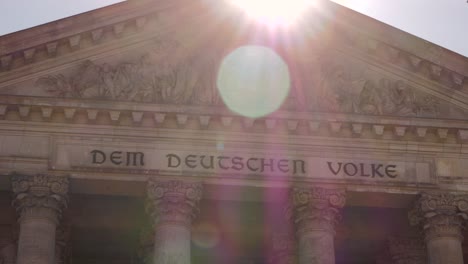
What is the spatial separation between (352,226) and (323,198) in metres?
3.71

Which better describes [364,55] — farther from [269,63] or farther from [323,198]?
[323,198]

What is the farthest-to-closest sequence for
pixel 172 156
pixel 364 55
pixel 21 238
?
pixel 364 55 → pixel 172 156 → pixel 21 238

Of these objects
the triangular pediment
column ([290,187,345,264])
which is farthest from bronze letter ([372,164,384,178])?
the triangular pediment

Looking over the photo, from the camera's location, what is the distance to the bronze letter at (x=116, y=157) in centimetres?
2556

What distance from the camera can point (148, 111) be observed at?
84.6ft

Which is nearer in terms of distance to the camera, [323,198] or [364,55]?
[323,198]

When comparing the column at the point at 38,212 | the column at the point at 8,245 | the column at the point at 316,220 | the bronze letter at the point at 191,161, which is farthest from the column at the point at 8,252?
the column at the point at 316,220

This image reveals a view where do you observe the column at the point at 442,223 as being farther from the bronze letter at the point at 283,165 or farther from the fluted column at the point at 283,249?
the bronze letter at the point at 283,165

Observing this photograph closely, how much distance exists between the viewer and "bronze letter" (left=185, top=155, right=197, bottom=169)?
2577 centimetres

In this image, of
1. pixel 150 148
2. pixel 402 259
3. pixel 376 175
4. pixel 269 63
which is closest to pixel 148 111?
pixel 150 148

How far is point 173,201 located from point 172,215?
398 millimetres

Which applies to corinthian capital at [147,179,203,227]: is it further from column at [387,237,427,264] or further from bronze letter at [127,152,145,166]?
column at [387,237,427,264]

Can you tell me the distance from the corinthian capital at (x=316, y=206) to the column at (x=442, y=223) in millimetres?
2431

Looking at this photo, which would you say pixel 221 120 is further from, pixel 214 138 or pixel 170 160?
pixel 170 160
